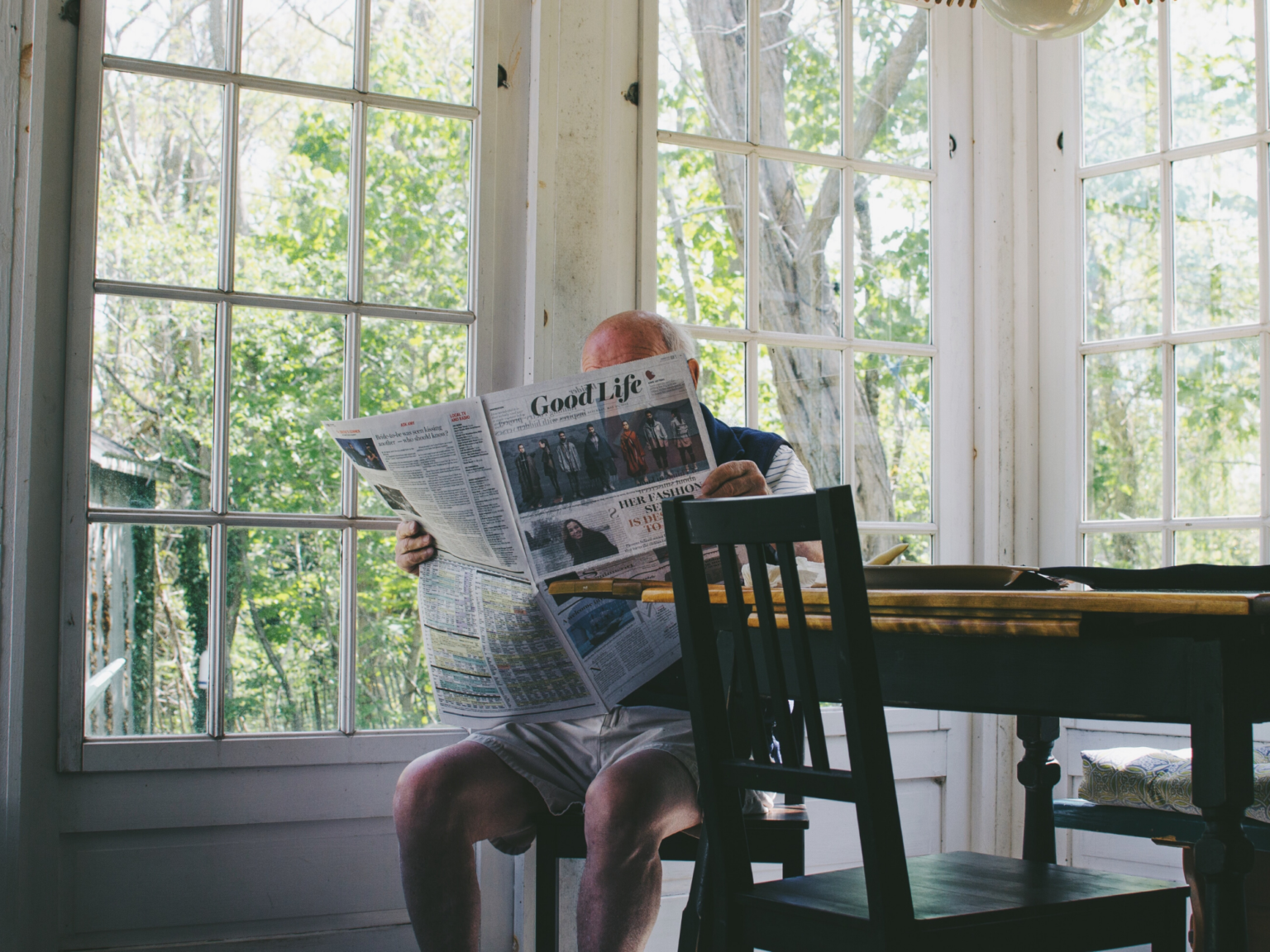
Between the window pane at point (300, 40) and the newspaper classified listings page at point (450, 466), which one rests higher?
the window pane at point (300, 40)

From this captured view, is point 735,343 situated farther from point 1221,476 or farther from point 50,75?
point 50,75

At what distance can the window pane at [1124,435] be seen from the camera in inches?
96.6

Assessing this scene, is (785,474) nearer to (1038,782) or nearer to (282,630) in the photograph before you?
(1038,782)

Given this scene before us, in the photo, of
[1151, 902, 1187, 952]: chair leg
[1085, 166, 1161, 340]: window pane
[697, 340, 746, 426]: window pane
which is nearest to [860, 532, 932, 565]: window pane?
[697, 340, 746, 426]: window pane

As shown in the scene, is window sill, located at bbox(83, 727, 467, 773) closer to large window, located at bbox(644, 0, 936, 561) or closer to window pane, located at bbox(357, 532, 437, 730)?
window pane, located at bbox(357, 532, 437, 730)

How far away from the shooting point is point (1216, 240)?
94.5 inches

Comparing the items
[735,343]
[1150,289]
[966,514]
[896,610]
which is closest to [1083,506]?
[966,514]

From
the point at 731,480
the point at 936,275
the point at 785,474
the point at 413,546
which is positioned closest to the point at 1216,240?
the point at 936,275

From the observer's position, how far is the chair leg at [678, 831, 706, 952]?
4.04 ft

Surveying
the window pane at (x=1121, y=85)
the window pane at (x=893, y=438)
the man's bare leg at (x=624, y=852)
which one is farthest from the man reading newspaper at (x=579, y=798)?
the window pane at (x=1121, y=85)

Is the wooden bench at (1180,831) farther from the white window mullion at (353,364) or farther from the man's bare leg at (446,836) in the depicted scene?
the white window mullion at (353,364)

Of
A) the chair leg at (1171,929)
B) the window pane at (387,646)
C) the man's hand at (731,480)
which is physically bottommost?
the chair leg at (1171,929)

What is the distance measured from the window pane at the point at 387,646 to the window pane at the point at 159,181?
627mm

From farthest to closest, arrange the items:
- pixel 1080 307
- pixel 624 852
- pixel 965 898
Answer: pixel 1080 307
pixel 624 852
pixel 965 898
